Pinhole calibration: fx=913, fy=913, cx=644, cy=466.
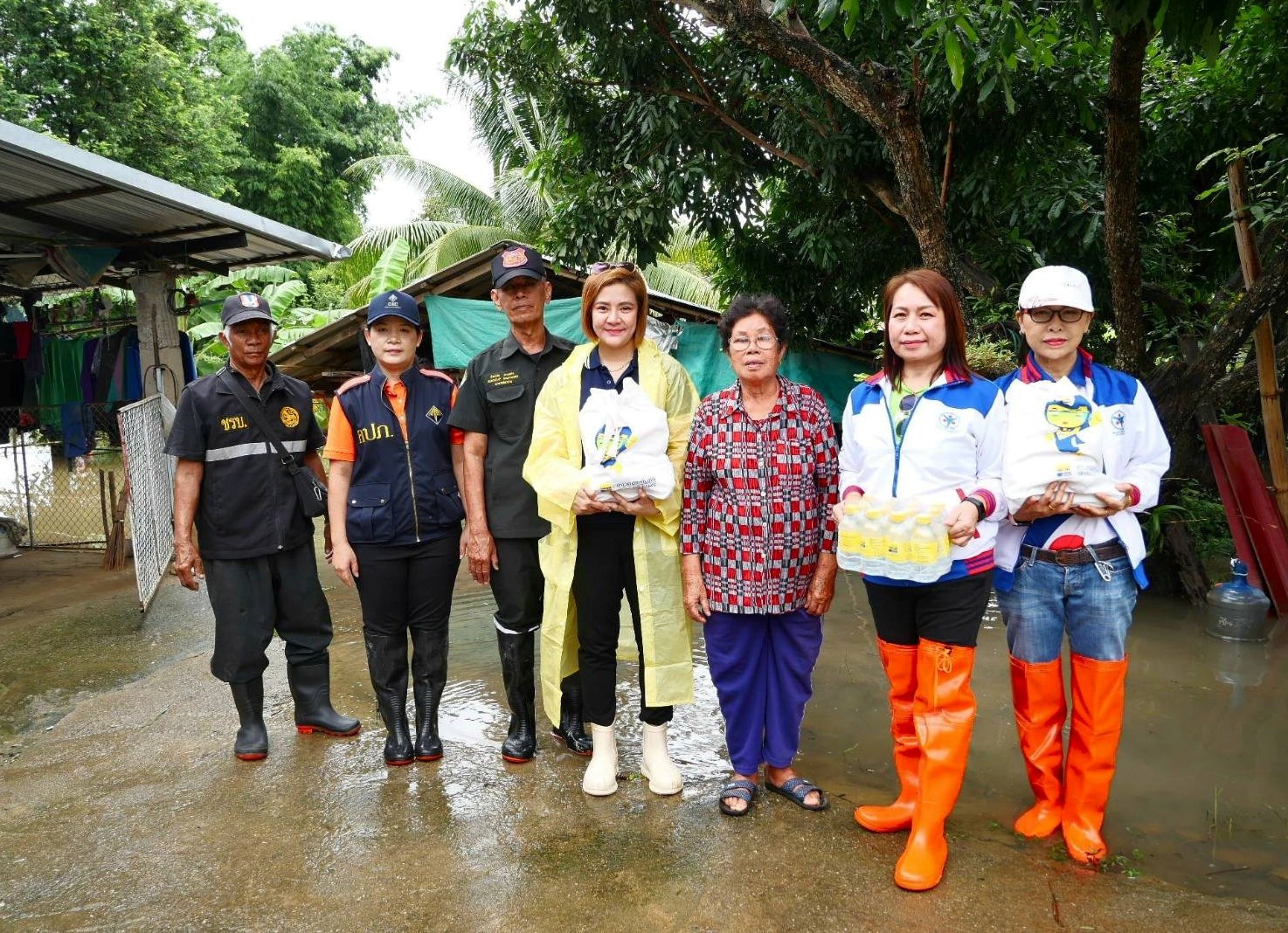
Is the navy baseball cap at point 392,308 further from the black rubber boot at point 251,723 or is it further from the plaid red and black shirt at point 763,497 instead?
the black rubber boot at point 251,723

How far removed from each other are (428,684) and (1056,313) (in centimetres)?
270

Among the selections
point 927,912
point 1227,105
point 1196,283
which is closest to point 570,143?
point 1227,105

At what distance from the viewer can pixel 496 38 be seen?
7656 mm

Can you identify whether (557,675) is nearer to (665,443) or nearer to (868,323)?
(665,443)

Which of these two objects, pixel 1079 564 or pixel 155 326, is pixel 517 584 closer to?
pixel 1079 564

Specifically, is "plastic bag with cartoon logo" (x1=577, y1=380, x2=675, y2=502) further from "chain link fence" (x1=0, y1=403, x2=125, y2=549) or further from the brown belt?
"chain link fence" (x1=0, y1=403, x2=125, y2=549)

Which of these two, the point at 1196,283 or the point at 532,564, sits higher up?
the point at 1196,283

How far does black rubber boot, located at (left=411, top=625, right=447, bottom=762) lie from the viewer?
145 inches

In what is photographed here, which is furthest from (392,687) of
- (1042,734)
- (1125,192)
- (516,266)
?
(1125,192)

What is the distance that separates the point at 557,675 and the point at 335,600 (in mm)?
4033

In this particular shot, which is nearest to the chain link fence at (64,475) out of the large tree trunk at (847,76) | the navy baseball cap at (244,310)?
the navy baseball cap at (244,310)

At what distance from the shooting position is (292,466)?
3797 mm

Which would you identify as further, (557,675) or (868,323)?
(868,323)

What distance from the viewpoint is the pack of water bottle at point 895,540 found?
262cm
